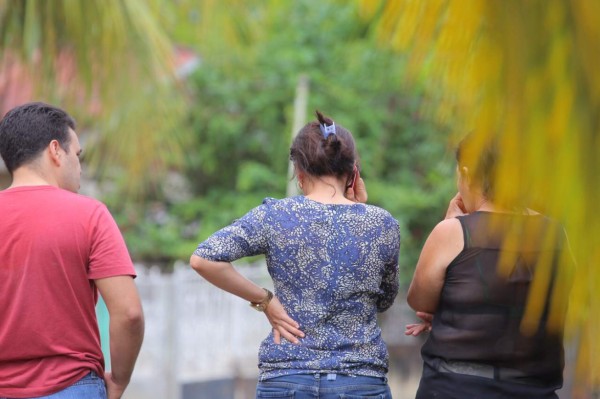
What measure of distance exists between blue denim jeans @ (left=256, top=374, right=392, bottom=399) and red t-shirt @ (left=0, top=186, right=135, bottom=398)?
0.59 metres

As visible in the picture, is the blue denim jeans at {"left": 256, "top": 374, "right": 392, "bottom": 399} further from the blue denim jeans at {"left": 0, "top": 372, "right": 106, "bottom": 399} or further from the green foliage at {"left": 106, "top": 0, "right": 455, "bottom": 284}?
the green foliage at {"left": 106, "top": 0, "right": 455, "bottom": 284}

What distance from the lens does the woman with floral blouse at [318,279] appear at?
9.54ft

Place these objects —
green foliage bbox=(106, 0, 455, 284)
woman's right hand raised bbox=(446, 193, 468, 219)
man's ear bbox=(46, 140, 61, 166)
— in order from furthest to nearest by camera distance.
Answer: green foliage bbox=(106, 0, 455, 284)
woman's right hand raised bbox=(446, 193, 468, 219)
man's ear bbox=(46, 140, 61, 166)

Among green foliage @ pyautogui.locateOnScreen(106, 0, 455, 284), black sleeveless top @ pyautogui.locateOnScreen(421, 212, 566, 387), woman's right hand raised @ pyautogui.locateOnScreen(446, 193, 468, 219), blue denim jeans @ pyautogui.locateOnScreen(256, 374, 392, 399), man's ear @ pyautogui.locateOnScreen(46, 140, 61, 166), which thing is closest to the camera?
black sleeveless top @ pyautogui.locateOnScreen(421, 212, 566, 387)

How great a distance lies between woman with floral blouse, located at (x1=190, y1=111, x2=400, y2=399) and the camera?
2.91 m

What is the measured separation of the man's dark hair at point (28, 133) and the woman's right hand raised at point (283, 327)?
876mm

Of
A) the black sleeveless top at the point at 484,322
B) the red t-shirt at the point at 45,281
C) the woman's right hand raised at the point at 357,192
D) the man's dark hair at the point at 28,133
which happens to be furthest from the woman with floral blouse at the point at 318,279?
the man's dark hair at the point at 28,133

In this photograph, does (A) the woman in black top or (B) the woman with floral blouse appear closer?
(A) the woman in black top

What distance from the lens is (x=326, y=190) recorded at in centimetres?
307

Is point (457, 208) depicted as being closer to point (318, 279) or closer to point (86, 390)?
point (318, 279)

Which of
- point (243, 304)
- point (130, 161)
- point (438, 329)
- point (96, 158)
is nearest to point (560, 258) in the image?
point (438, 329)

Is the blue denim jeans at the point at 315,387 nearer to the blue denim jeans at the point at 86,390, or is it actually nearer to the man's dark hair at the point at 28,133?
the blue denim jeans at the point at 86,390

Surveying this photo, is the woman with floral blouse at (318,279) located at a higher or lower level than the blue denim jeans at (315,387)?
higher

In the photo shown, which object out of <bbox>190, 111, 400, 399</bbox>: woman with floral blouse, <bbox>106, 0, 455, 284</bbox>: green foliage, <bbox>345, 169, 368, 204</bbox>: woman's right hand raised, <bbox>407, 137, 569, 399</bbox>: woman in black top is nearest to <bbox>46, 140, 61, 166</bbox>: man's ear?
<bbox>190, 111, 400, 399</bbox>: woman with floral blouse
